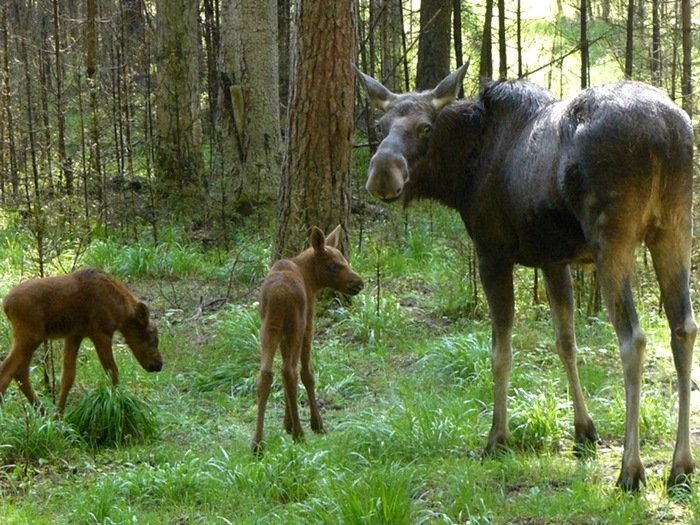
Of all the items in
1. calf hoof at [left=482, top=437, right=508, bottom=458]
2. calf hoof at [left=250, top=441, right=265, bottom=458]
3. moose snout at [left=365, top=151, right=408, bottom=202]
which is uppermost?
moose snout at [left=365, top=151, right=408, bottom=202]

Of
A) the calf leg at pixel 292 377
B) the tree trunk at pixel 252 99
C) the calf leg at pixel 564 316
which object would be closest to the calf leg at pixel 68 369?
the calf leg at pixel 292 377

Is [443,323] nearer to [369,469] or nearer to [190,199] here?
[369,469]

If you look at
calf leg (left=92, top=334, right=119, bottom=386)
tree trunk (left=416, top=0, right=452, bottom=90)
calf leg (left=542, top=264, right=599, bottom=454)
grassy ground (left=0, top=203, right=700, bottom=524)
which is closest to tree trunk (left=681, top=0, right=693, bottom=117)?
grassy ground (left=0, top=203, right=700, bottom=524)

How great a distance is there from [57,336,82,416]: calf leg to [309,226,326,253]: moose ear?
6.77 feet

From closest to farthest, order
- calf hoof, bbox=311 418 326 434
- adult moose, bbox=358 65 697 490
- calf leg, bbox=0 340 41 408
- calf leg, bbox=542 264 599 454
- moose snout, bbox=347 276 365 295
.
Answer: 1. adult moose, bbox=358 65 697 490
2. calf leg, bbox=542 264 599 454
3. calf hoof, bbox=311 418 326 434
4. calf leg, bbox=0 340 41 408
5. moose snout, bbox=347 276 365 295

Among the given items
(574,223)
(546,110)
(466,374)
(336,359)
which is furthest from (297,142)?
(574,223)

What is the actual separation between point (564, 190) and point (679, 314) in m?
0.97

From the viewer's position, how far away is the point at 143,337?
8.24m

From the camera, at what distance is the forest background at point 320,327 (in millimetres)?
5715

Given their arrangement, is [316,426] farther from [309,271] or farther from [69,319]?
[69,319]

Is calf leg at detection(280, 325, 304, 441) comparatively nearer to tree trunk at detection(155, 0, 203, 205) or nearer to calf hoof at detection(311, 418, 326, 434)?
calf hoof at detection(311, 418, 326, 434)

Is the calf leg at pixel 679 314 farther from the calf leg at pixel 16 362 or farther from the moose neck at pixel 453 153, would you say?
the calf leg at pixel 16 362

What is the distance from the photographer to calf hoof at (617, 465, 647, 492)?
5387mm

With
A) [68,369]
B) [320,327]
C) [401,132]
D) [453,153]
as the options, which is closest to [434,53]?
[320,327]
